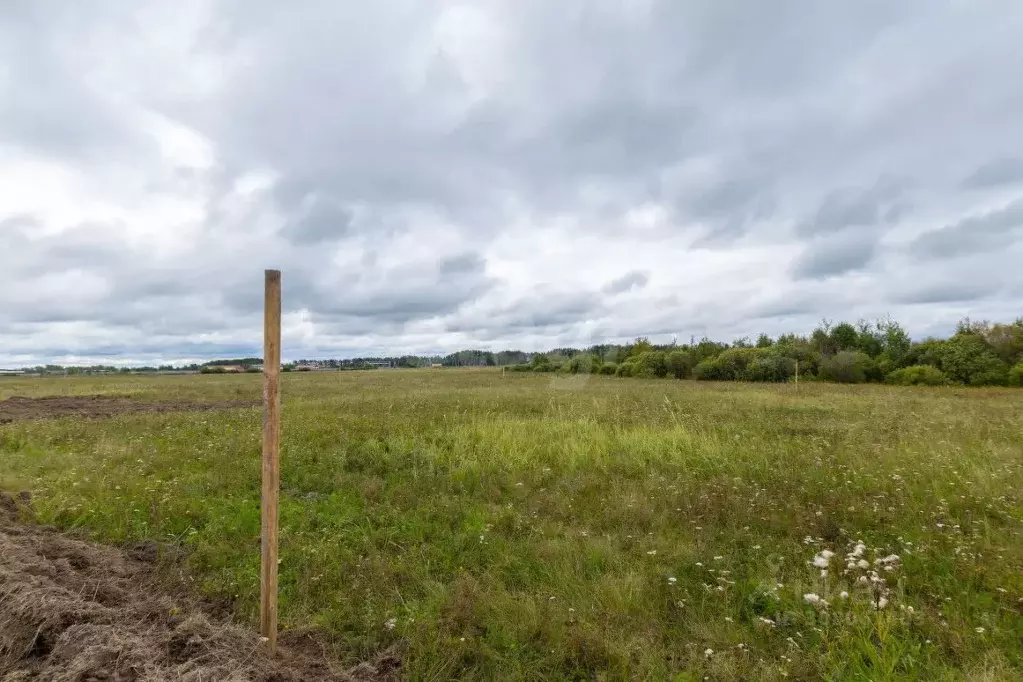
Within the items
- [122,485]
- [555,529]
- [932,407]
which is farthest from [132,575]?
[932,407]

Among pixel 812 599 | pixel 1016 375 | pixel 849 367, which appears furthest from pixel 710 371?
pixel 812 599

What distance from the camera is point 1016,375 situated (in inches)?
1378

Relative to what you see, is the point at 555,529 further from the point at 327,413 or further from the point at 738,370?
the point at 738,370

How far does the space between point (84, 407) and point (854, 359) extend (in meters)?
54.2

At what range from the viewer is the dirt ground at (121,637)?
3.03m

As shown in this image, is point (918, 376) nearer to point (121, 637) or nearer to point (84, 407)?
point (121, 637)

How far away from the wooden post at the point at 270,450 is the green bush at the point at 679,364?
195 feet

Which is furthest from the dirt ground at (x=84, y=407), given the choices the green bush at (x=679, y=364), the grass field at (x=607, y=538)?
the green bush at (x=679, y=364)

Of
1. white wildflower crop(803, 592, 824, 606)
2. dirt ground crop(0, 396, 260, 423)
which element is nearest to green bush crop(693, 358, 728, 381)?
dirt ground crop(0, 396, 260, 423)

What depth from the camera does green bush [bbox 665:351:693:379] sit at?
59094mm

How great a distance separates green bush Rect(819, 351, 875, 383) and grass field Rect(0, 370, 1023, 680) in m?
35.3

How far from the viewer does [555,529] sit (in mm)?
6484

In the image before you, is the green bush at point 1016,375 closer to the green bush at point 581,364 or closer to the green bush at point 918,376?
the green bush at point 918,376

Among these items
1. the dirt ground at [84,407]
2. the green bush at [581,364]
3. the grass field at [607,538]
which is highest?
the green bush at [581,364]
